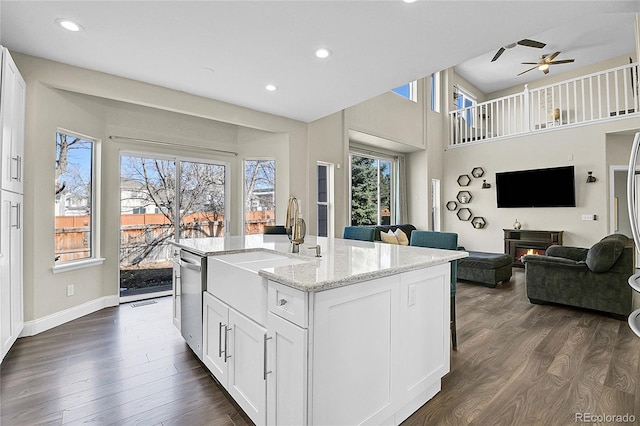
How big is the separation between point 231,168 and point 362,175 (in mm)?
3300

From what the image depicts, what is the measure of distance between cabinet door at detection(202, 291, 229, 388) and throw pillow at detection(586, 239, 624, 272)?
399 centimetres

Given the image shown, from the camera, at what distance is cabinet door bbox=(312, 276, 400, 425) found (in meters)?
1.40

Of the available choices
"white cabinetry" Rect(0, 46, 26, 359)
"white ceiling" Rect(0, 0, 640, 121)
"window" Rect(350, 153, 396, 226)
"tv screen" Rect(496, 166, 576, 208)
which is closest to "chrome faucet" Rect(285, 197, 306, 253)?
"white ceiling" Rect(0, 0, 640, 121)

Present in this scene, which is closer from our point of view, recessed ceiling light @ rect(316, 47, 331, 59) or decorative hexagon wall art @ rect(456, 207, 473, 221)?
recessed ceiling light @ rect(316, 47, 331, 59)

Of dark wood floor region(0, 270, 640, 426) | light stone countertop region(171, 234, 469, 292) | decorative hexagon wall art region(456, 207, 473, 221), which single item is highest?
decorative hexagon wall art region(456, 207, 473, 221)

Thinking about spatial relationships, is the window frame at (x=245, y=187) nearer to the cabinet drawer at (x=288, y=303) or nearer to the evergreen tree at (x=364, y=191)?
the evergreen tree at (x=364, y=191)

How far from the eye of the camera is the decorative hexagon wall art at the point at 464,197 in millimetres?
7738

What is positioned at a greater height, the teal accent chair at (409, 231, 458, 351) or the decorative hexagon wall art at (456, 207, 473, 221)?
the decorative hexagon wall art at (456, 207, 473, 221)

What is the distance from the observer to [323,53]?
3076mm

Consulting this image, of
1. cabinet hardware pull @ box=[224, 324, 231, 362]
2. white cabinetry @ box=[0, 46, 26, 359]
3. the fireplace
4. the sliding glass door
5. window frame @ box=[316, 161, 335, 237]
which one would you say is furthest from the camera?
the fireplace

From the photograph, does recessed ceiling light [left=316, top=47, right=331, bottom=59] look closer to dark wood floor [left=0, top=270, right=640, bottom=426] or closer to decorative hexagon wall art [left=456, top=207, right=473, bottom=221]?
dark wood floor [left=0, top=270, right=640, bottom=426]

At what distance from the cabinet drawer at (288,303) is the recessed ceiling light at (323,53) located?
2397mm

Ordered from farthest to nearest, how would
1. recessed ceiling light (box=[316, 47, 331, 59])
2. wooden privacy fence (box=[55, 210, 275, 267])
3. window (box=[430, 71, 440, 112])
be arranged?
1. window (box=[430, 71, 440, 112])
2. wooden privacy fence (box=[55, 210, 275, 267])
3. recessed ceiling light (box=[316, 47, 331, 59])

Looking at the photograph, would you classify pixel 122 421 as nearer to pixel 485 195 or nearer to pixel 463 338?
pixel 463 338
